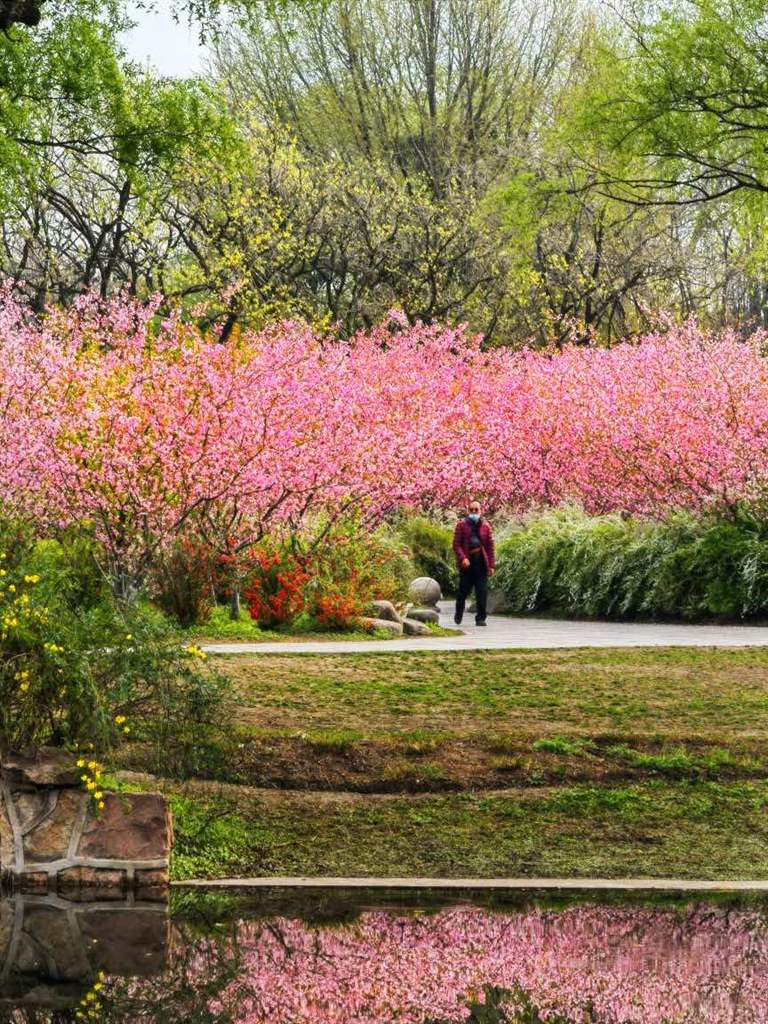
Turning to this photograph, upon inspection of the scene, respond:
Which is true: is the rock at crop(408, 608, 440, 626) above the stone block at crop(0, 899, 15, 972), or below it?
above

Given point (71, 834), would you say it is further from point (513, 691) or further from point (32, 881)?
point (513, 691)

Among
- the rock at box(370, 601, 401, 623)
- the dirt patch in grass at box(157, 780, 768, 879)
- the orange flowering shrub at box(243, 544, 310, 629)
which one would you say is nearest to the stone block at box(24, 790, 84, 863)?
the dirt patch in grass at box(157, 780, 768, 879)

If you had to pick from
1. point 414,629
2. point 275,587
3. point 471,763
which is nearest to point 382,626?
point 414,629

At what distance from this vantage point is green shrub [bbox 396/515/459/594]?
27719 millimetres

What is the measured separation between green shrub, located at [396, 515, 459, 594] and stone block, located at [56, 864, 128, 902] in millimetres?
19375

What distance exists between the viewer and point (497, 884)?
26.6ft

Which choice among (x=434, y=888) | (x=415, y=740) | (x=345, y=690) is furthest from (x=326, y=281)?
(x=434, y=888)

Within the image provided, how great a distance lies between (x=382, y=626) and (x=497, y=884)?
451 inches

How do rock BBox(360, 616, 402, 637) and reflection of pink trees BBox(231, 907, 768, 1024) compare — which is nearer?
reflection of pink trees BBox(231, 907, 768, 1024)

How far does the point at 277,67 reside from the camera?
1676 inches

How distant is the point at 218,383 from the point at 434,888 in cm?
1219

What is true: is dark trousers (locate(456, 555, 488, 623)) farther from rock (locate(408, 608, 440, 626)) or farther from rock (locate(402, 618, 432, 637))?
rock (locate(402, 618, 432, 637))

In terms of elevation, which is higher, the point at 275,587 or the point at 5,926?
the point at 275,587

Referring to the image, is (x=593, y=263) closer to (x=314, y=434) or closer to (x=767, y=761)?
(x=314, y=434)
